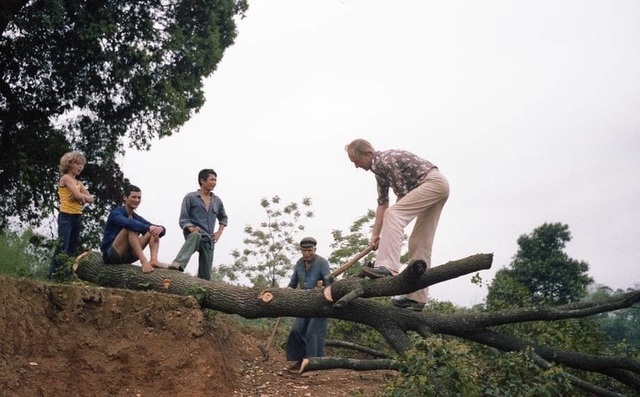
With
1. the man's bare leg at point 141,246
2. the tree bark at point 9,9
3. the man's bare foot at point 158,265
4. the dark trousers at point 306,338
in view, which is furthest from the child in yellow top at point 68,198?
the tree bark at point 9,9

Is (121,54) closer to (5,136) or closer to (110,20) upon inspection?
(110,20)

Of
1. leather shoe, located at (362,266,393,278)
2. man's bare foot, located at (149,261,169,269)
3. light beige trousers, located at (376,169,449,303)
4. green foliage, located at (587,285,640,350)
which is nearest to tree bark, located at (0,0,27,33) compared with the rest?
man's bare foot, located at (149,261,169,269)

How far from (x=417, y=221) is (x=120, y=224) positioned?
319 cm

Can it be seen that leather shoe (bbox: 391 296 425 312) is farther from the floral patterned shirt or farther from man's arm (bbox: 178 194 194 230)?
man's arm (bbox: 178 194 194 230)

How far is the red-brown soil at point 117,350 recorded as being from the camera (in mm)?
5074

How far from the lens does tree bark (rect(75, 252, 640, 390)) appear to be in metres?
5.60

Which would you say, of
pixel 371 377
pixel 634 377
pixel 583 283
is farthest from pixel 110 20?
pixel 583 283

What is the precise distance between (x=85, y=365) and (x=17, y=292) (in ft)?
2.77

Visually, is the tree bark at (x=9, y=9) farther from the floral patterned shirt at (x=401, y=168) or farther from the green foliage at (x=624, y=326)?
the green foliage at (x=624, y=326)

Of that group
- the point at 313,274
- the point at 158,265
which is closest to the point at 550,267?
the point at 313,274

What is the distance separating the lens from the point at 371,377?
6.84m

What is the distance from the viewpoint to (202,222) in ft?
24.6

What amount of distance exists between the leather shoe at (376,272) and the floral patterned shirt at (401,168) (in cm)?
83

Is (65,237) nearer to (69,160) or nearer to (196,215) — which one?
(69,160)
